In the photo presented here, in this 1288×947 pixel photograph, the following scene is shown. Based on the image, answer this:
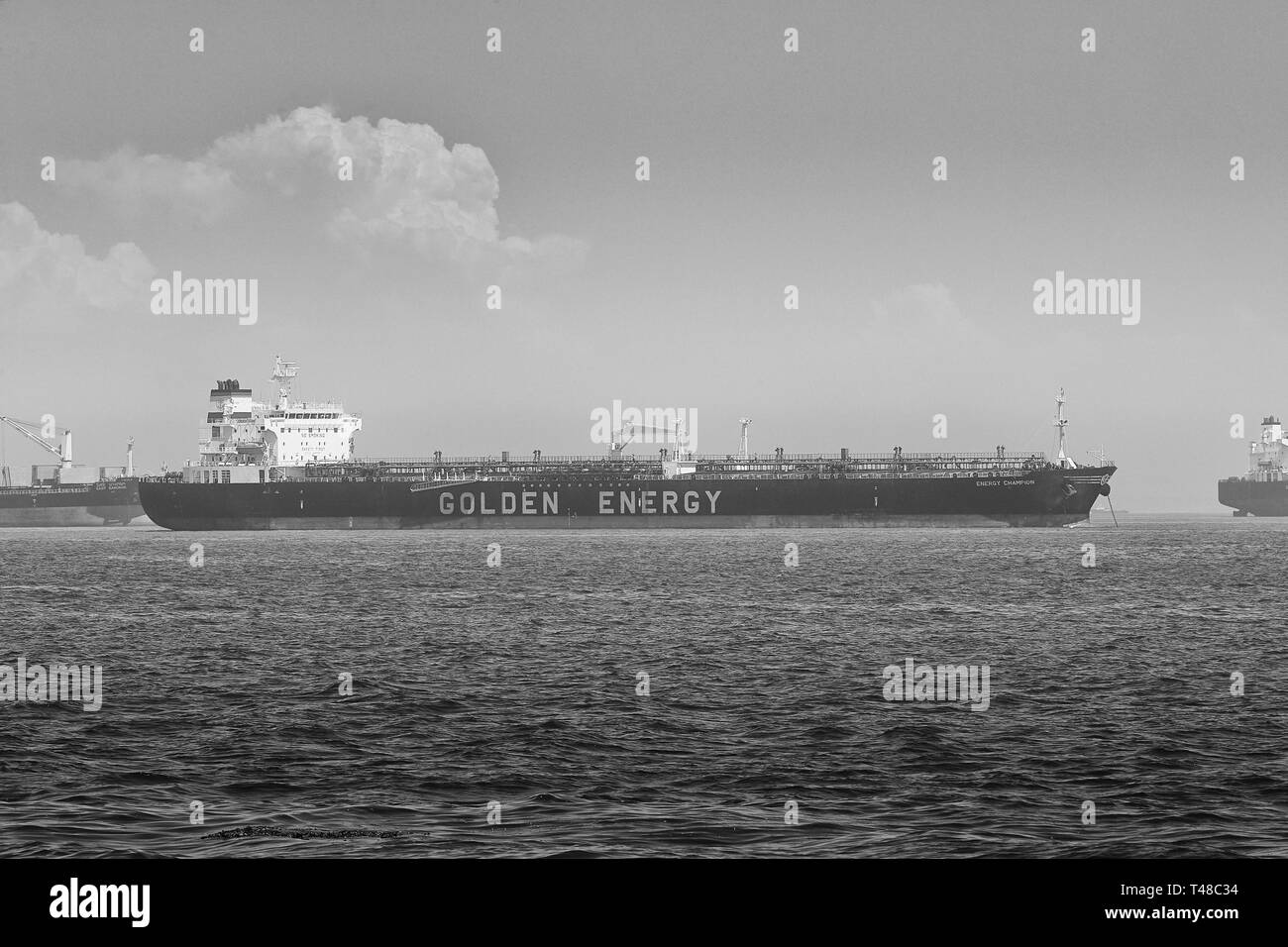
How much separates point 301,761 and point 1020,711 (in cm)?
1251

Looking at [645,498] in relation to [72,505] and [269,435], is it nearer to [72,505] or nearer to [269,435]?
[269,435]

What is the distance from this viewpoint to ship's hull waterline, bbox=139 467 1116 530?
349 ft

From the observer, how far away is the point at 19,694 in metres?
24.4

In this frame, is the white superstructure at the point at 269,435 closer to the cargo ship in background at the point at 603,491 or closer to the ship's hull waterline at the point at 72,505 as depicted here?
the cargo ship in background at the point at 603,491

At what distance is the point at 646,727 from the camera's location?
67.5 ft

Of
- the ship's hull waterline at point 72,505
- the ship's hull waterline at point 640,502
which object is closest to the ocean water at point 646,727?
the ship's hull waterline at point 640,502

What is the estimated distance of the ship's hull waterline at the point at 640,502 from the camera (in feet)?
349

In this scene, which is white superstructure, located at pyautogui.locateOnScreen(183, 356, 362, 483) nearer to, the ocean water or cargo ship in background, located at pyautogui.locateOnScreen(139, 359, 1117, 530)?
cargo ship in background, located at pyautogui.locateOnScreen(139, 359, 1117, 530)

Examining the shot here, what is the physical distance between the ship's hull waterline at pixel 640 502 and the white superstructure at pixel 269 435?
679 centimetres

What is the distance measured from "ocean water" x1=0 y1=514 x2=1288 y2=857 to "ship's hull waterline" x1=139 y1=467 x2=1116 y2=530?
2259 inches

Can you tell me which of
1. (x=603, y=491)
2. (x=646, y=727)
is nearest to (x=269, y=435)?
(x=603, y=491)

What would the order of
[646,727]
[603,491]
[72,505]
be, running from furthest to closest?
[72,505]
[603,491]
[646,727]

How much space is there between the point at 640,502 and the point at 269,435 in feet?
134
